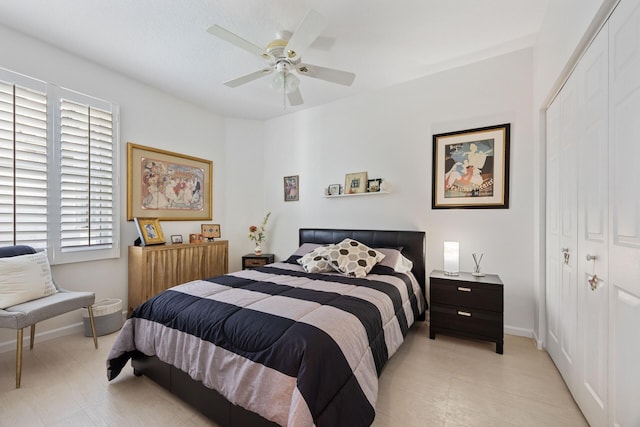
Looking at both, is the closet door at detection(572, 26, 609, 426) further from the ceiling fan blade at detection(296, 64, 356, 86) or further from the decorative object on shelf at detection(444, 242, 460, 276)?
the ceiling fan blade at detection(296, 64, 356, 86)

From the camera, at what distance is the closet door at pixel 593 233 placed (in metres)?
1.38

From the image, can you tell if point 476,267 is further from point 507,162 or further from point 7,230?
point 7,230

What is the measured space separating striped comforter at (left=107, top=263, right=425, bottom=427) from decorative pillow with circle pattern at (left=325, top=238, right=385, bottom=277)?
1.06 feet

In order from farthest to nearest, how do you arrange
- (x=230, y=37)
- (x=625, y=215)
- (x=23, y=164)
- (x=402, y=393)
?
(x=23, y=164) < (x=230, y=37) < (x=402, y=393) < (x=625, y=215)

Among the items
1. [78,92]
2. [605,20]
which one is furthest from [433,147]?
[78,92]

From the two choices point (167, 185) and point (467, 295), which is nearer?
point (467, 295)

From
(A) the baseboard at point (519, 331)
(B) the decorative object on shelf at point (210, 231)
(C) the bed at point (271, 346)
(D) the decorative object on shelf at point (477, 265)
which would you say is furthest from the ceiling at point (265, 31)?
(A) the baseboard at point (519, 331)

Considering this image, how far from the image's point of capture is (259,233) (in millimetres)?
4512

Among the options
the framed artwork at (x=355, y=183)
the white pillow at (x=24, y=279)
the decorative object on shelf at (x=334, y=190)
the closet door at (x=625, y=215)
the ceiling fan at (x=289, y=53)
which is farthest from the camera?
the decorative object on shelf at (x=334, y=190)

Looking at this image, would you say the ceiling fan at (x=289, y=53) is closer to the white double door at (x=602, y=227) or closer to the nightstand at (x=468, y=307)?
the white double door at (x=602, y=227)

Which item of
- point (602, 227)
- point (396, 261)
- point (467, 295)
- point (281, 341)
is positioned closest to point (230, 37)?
point (281, 341)

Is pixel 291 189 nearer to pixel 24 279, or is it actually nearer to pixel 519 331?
pixel 24 279

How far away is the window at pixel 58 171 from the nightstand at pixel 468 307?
11.9 feet

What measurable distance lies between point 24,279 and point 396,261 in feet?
10.9
